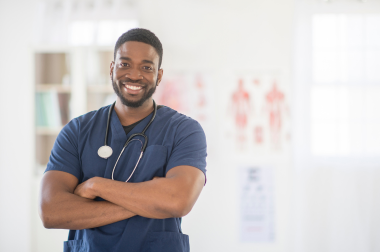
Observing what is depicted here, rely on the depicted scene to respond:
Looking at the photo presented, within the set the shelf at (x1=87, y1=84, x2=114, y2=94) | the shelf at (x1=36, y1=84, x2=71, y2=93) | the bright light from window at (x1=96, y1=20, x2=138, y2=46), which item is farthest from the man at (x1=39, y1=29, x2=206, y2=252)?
the bright light from window at (x1=96, y1=20, x2=138, y2=46)

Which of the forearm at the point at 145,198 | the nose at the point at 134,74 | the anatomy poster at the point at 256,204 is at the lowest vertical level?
the anatomy poster at the point at 256,204

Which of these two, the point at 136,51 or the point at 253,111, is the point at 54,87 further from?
the point at 253,111

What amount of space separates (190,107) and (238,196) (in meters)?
0.90

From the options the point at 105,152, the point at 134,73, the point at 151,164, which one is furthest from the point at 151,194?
the point at 134,73

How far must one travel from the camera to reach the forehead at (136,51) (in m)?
1.13

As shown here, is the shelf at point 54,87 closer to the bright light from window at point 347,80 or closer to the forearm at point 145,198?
the forearm at point 145,198

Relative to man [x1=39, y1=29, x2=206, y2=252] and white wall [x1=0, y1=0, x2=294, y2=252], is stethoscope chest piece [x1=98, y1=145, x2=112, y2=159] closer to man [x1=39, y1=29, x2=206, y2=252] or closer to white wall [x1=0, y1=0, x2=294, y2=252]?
man [x1=39, y1=29, x2=206, y2=252]

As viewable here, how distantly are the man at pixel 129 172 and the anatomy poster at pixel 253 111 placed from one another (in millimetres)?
1474

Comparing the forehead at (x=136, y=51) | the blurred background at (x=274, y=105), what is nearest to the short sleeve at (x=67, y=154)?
the forehead at (x=136, y=51)

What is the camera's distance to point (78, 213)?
97cm

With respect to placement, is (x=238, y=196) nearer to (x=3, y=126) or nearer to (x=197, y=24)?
(x=197, y=24)

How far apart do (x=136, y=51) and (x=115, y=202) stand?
0.57 m

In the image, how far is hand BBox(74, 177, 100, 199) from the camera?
38.9 inches

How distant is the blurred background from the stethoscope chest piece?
5.17 feet
